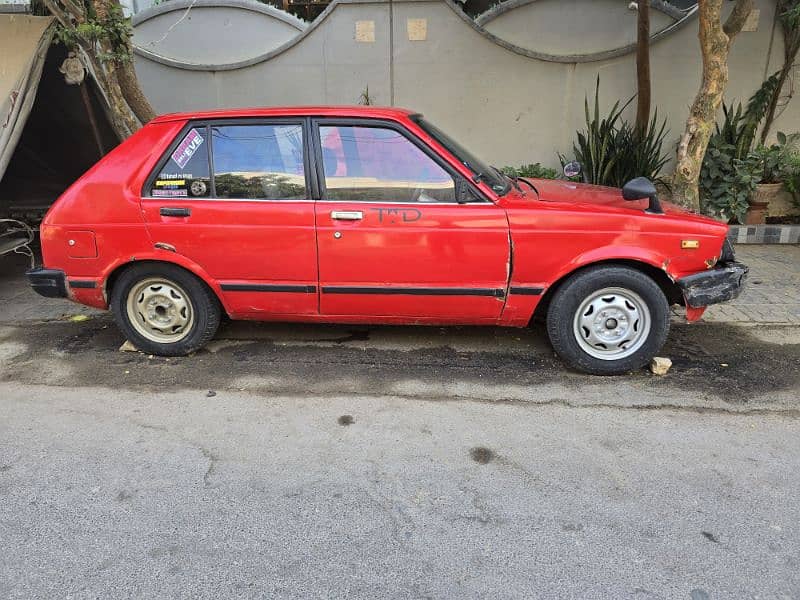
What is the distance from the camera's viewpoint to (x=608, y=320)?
3814 millimetres

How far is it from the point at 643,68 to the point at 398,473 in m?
6.49

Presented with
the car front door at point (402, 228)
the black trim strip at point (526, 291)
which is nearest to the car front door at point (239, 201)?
the car front door at point (402, 228)

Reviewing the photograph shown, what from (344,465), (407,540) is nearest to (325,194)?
(344,465)

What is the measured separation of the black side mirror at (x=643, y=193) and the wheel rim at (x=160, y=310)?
2995 mm

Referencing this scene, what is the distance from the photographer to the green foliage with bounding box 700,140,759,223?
7.20m

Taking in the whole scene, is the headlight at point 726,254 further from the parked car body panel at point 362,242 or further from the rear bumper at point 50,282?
the rear bumper at point 50,282

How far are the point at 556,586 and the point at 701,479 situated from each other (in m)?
1.06

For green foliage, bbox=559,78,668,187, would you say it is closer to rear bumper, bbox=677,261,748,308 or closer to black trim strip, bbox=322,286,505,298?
rear bumper, bbox=677,261,748,308

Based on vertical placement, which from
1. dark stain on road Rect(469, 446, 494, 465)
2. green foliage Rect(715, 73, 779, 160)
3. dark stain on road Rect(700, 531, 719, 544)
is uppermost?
green foliage Rect(715, 73, 779, 160)

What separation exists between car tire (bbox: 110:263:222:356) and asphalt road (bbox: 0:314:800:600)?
0.16 meters

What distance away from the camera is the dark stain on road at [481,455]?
2992 mm

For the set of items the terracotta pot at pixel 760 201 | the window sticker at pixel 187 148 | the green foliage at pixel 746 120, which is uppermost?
the green foliage at pixel 746 120

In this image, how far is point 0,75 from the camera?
18.3 ft

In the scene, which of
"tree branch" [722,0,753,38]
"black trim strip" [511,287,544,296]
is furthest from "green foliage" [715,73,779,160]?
"black trim strip" [511,287,544,296]
